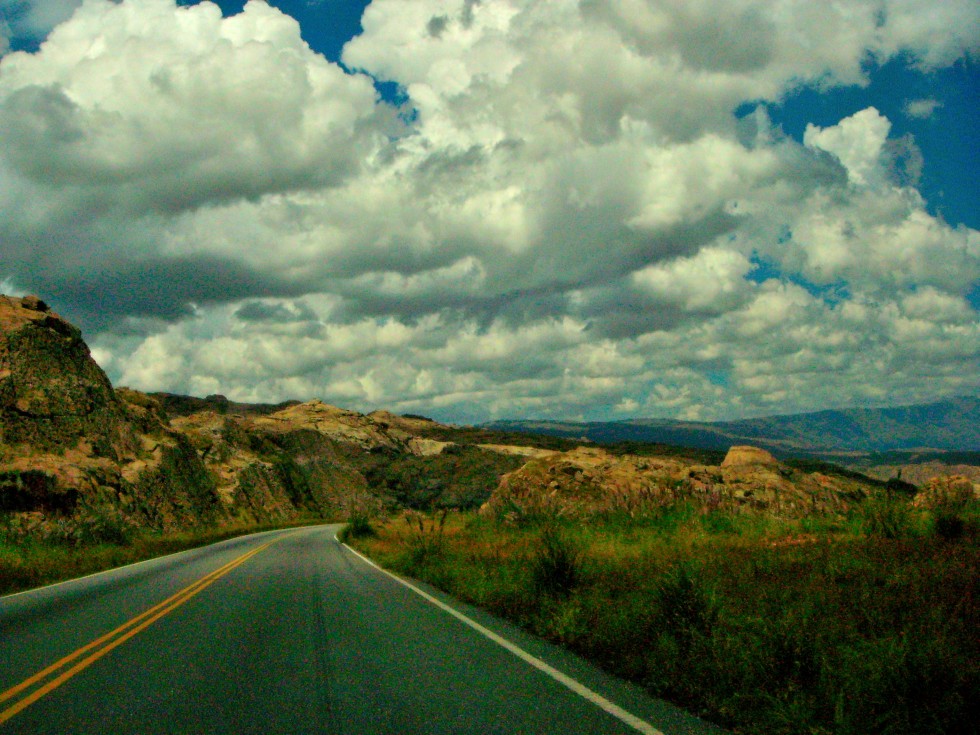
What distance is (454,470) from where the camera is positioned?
111250 mm

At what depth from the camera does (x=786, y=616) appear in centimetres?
805

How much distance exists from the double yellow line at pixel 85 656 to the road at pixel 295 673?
0.08 ft

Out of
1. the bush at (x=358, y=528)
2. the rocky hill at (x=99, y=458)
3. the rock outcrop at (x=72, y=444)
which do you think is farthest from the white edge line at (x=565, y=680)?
the bush at (x=358, y=528)

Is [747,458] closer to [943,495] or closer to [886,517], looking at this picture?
[943,495]

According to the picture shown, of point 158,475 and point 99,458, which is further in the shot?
point 158,475

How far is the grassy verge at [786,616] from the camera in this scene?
5930 mm

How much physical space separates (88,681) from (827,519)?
14.8 m

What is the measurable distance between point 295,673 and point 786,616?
5221 millimetres

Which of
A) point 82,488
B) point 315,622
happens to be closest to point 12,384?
point 82,488

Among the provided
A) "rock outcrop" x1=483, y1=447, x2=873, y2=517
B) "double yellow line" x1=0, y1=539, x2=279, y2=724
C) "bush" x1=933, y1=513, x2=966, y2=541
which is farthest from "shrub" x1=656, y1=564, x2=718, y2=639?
"rock outcrop" x1=483, y1=447, x2=873, y2=517

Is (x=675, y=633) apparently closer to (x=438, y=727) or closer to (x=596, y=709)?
(x=596, y=709)

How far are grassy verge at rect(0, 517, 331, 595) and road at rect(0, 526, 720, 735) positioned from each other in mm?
4782

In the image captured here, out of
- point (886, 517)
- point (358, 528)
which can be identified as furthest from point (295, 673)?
point (358, 528)

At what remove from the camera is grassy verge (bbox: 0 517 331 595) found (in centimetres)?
1831
